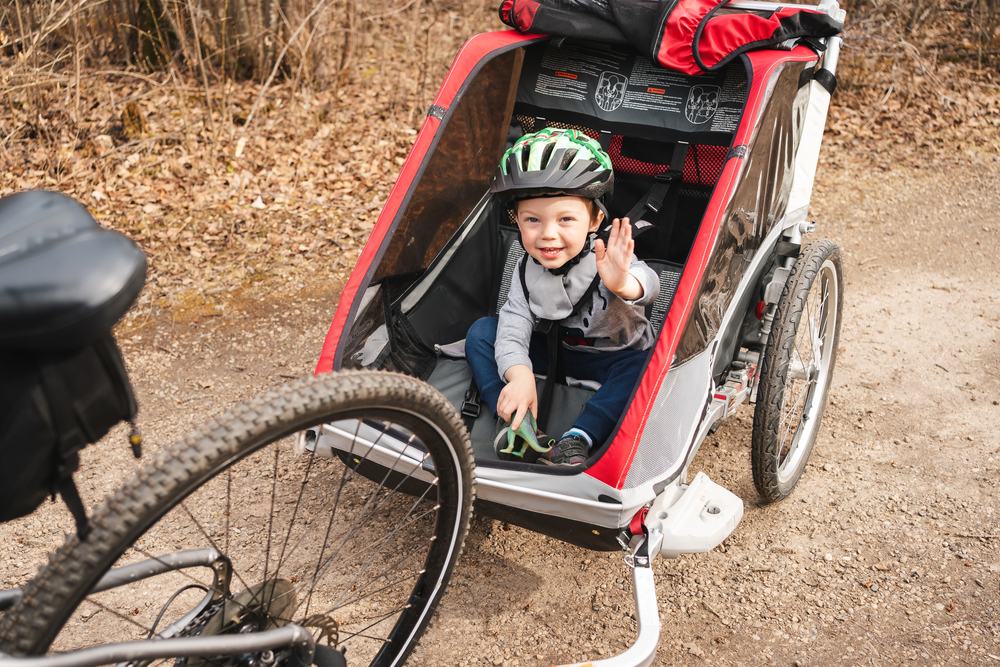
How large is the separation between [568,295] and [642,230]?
0.54 m

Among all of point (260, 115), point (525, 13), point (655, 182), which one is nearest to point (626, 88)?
point (655, 182)

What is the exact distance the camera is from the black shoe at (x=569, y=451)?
221 cm

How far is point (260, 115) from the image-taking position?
18.6ft

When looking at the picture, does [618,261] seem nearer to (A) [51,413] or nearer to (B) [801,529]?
(B) [801,529]

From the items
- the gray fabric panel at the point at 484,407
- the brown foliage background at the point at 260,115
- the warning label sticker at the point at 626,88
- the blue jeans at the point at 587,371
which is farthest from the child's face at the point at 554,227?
the brown foliage background at the point at 260,115

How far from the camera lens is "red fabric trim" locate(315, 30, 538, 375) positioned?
2305 millimetres

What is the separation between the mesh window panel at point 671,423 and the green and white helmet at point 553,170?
2.15ft

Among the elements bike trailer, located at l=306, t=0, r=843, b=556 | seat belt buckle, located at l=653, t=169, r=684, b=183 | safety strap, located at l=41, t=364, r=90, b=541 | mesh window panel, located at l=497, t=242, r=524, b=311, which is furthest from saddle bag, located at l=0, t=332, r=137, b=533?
seat belt buckle, located at l=653, t=169, r=684, b=183

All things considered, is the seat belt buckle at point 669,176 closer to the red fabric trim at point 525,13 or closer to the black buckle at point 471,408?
the red fabric trim at point 525,13

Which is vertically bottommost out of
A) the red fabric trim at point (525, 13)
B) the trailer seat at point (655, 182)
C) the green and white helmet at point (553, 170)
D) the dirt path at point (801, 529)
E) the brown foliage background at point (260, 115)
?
the dirt path at point (801, 529)

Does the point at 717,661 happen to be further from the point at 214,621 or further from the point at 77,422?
the point at 77,422

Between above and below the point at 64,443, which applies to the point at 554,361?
below

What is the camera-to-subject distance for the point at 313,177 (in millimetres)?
5238

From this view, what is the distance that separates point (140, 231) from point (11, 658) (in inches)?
152
